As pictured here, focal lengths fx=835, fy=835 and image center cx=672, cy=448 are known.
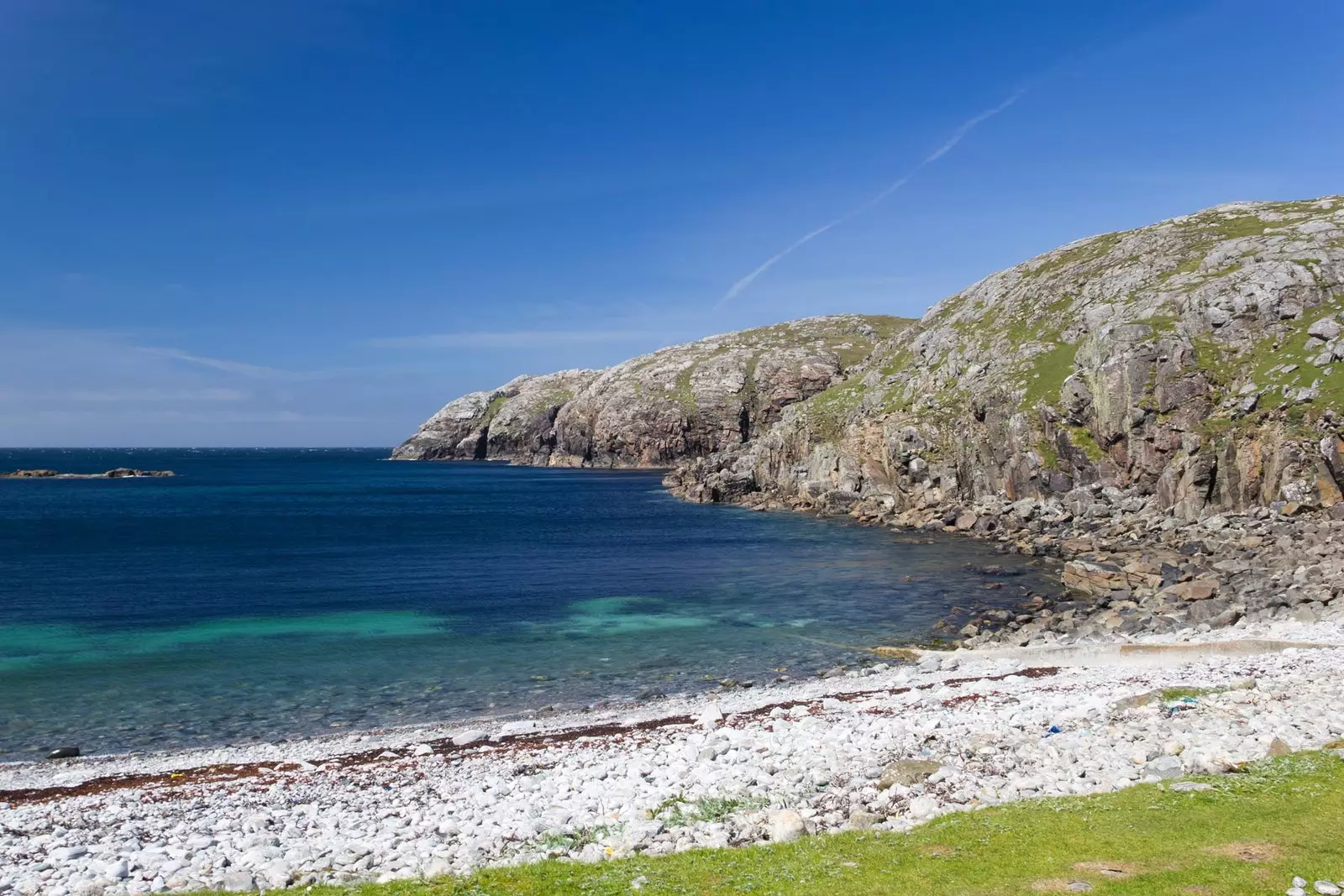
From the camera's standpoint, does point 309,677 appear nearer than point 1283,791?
No

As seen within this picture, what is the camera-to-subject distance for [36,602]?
191 feet

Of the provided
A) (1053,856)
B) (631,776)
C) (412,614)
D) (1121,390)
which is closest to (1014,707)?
(631,776)

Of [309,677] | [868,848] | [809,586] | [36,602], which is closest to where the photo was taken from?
[868,848]

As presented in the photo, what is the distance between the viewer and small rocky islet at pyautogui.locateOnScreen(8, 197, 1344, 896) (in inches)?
741

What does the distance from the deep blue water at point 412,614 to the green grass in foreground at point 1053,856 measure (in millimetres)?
21927

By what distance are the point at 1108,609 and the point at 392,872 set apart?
44235 mm

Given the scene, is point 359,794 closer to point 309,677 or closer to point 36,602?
point 309,677

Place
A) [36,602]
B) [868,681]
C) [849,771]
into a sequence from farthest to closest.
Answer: [36,602] < [868,681] < [849,771]

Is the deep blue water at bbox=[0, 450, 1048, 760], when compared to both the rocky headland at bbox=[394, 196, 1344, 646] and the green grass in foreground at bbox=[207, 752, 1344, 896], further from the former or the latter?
the green grass in foreground at bbox=[207, 752, 1344, 896]

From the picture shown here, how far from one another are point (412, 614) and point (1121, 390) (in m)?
72.4

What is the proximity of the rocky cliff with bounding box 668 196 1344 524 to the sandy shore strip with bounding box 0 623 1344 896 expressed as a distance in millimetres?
48414

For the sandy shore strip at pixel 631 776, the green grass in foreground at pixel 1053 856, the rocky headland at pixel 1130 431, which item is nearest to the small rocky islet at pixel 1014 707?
the sandy shore strip at pixel 631 776

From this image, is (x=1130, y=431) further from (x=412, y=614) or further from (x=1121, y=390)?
(x=412, y=614)

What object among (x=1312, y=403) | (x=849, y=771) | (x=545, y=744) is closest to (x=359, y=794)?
(x=545, y=744)
